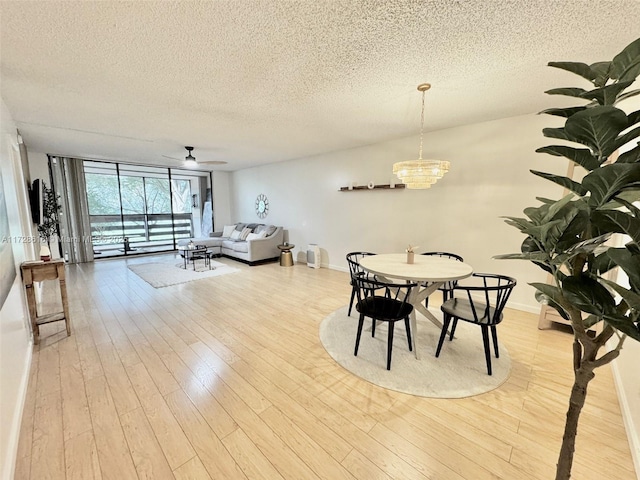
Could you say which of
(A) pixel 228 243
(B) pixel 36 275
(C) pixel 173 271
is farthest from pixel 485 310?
(A) pixel 228 243

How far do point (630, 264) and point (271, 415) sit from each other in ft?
6.24

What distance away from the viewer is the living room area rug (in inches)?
185

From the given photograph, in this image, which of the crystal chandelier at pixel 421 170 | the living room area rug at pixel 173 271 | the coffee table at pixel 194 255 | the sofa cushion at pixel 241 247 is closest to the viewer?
the crystal chandelier at pixel 421 170

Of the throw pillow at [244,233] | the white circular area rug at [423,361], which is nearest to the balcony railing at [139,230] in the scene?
the throw pillow at [244,233]

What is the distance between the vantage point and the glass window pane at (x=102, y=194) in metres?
6.53

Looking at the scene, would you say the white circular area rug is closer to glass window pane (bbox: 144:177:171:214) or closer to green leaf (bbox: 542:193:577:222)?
green leaf (bbox: 542:193:577:222)

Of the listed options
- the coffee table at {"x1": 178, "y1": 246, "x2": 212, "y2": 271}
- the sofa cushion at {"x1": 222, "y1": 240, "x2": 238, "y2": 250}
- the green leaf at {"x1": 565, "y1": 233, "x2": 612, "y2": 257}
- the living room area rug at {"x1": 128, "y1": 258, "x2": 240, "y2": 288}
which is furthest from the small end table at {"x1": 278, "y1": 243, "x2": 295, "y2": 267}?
the green leaf at {"x1": 565, "y1": 233, "x2": 612, "y2": 257}

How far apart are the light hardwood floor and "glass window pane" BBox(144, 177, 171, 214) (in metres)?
5.46

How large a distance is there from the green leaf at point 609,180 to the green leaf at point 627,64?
24 cm

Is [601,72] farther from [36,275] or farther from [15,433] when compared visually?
[36,275]

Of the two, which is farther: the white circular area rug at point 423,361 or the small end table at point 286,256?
the small end table at point 286,256

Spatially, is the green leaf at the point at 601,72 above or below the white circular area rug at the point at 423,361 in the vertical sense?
above

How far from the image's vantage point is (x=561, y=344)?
254 centimetres

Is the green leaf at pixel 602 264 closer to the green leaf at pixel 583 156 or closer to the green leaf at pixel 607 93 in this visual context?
the green leaf at pixel 583 156
